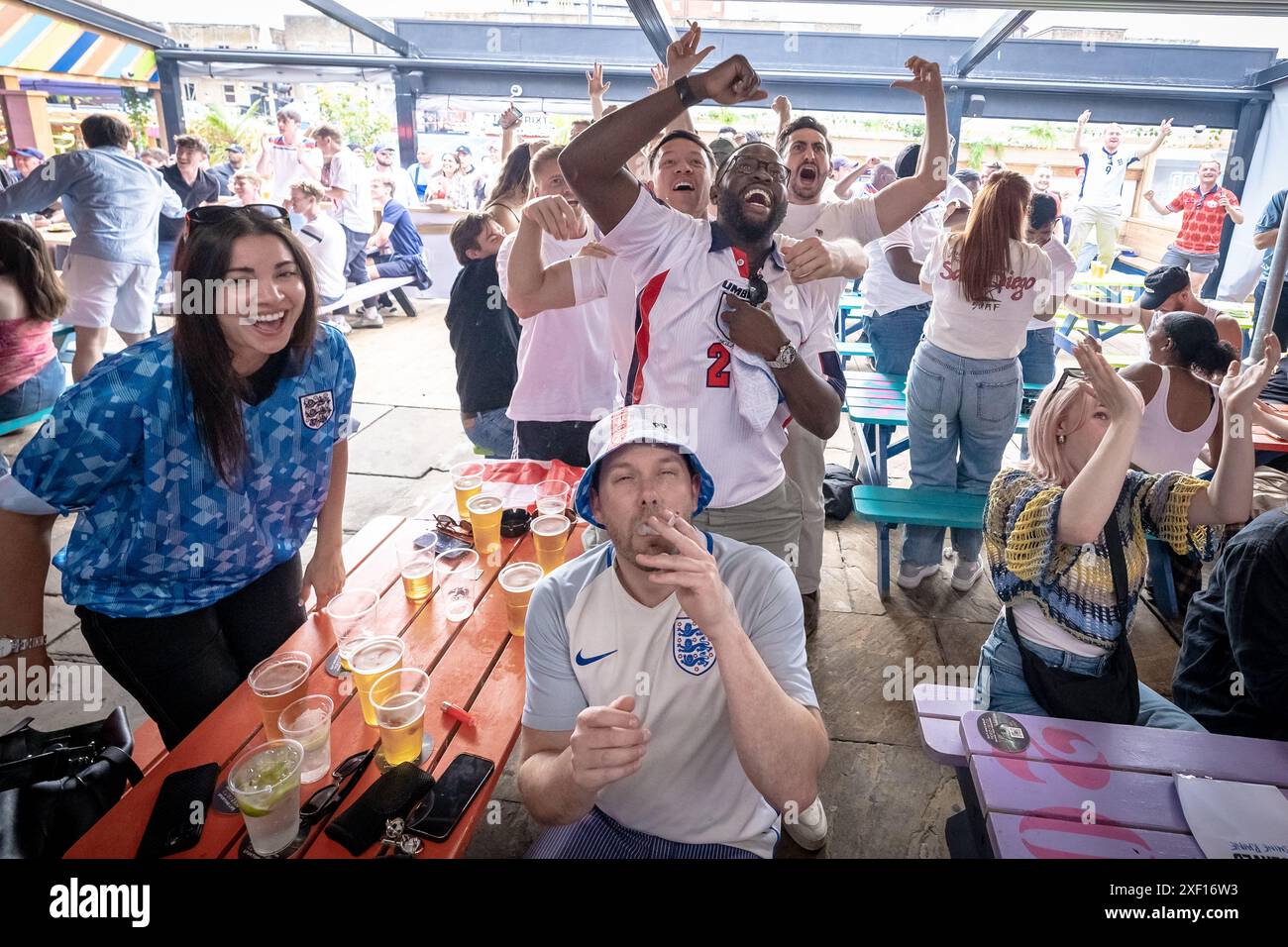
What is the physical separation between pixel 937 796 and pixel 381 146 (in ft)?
35.6

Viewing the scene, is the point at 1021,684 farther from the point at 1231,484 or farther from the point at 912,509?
the point at 912,509

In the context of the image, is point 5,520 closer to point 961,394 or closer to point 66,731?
point 66,731

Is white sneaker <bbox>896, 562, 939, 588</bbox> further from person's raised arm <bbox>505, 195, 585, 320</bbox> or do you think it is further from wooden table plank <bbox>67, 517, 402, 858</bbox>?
wooden table plank <bbox>67, 517, 402, 858</bbox>

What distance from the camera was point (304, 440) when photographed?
2162 millimetres

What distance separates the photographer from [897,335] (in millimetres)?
5238

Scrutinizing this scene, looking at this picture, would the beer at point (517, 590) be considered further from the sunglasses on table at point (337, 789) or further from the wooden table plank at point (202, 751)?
the sunglasses on table at point (337, 789)

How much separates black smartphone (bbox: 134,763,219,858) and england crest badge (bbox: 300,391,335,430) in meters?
0.96

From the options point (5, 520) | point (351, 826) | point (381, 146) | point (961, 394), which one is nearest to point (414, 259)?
point (381, 146)

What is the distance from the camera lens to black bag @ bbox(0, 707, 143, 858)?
160 cm

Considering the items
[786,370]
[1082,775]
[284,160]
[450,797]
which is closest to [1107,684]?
[1082,775]

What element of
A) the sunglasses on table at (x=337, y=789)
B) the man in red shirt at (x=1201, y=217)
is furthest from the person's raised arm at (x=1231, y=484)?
the man in red shirt at (x=1201, y=217)

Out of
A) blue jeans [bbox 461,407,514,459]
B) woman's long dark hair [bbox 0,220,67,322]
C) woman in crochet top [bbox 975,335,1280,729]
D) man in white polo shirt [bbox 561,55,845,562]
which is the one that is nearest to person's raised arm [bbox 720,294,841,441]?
man in white polo shirt [bbox 561,55,845,562]

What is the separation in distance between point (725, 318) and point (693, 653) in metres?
0.95
